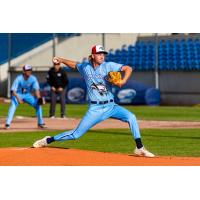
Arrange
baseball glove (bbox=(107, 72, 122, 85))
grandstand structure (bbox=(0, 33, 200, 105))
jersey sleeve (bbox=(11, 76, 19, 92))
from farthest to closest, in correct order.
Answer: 1. grandstand structure (bbox=(0, 33, 200, 105))
2. jersey sleeve (bbox=(11, 76, 19, 92))
3. baseball glove (bbox=(107, 72, 122, 85))

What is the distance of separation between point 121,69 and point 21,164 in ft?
7.94

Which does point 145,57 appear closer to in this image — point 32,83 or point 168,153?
point 32,83

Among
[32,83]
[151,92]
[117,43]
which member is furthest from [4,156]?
[117,43]

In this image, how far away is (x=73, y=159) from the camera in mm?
11227

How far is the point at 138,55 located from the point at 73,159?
27160 millimetres

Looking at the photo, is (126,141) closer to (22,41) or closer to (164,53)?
(164,53)

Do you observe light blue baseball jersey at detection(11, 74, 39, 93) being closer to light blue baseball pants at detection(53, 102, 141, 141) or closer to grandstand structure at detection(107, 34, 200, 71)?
light blue baseball pants at detection(53, 102, 141, 141)

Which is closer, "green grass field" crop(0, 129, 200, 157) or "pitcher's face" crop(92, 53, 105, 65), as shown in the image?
"pitcher's face" crop(92, 53, 105, 65)

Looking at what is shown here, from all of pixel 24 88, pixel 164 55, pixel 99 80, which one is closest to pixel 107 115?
pixel 99 80

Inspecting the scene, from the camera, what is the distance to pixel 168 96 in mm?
35125

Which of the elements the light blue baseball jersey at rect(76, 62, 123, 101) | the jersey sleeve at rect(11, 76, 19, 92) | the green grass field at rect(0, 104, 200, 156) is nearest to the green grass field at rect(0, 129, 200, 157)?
the green grass field at rect(0, 104, 200, 156)

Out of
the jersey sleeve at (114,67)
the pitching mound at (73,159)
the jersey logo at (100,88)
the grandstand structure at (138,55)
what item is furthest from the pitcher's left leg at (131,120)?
the grandstand structure at (138,55)

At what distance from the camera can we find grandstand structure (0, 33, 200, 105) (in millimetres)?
34906

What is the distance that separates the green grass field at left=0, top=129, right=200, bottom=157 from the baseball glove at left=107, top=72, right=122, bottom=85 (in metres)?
2.09
